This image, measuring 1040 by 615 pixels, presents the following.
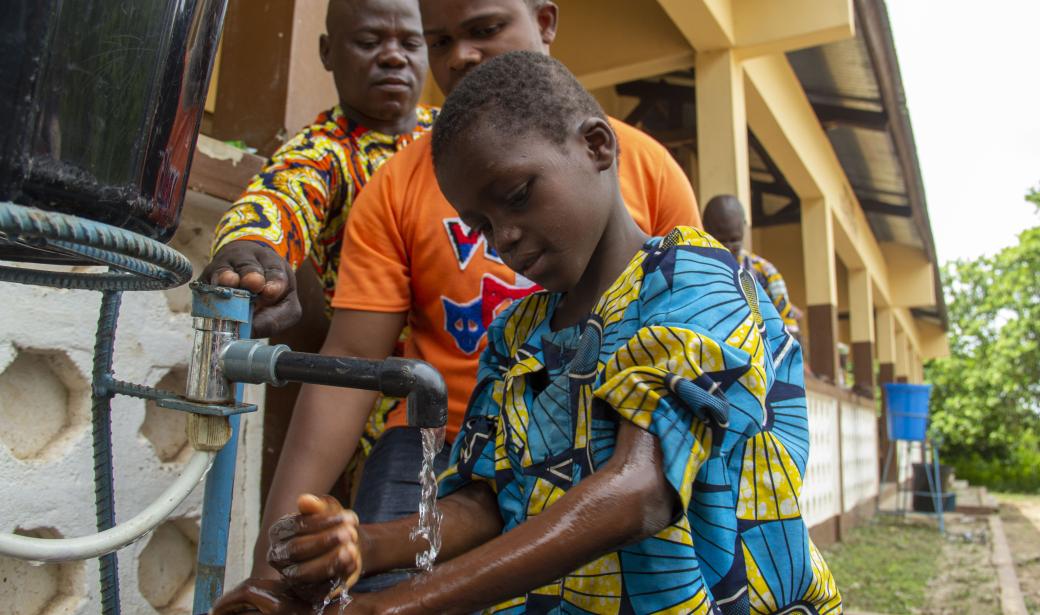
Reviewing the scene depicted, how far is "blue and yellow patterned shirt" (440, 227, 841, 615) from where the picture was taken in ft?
3.32

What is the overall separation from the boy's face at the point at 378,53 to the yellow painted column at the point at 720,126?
3.49m

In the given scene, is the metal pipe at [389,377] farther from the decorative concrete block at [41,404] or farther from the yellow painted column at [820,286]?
the yellow painted column at [820,286]

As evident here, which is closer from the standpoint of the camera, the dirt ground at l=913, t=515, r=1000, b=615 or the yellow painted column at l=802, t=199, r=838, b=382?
the dirt ground at l=913, t=515, r=1000, b=615

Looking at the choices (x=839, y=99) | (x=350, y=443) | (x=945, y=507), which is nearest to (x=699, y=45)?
(x=839, y=99)

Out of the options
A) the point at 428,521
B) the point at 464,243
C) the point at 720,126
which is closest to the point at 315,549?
the point at 428,521

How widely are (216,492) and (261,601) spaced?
0.76ft

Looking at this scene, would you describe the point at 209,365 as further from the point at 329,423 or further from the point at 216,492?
the point at 329,423

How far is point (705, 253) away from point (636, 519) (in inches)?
16.0

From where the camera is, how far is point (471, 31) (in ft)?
5.54

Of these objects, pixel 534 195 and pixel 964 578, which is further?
pixel 964 578

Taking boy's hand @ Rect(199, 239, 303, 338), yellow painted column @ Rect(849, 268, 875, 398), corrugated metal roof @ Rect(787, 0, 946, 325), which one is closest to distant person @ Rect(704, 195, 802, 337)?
corrugated metal roof @ Rect(787, 0, 946, 325)

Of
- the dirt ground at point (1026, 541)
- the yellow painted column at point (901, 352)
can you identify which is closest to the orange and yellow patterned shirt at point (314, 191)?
the dirt ground at point (1026, 541)

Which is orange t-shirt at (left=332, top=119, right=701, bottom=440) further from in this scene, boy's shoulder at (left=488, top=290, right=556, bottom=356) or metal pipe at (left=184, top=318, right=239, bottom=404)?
metal pipe at (left=184, top=318, right=239, bottom=404)

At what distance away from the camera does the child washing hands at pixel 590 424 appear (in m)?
0.91
